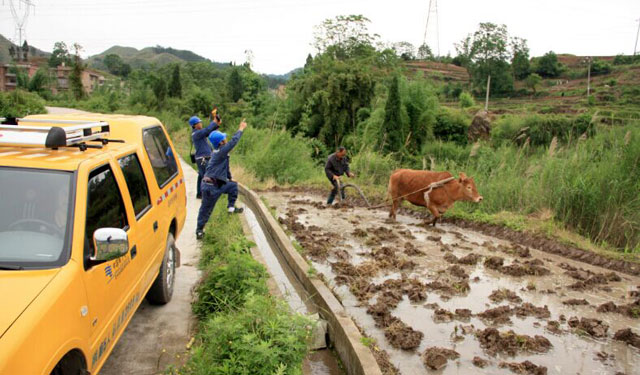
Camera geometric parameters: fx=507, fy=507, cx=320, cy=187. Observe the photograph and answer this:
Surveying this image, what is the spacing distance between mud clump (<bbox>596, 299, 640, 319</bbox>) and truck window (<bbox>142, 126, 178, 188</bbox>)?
5.57 metres

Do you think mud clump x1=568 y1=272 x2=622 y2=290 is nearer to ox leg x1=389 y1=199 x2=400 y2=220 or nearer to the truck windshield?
ox leg x1=389 y1=199 x2=400 y2=220

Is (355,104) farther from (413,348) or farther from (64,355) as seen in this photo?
(64,355)

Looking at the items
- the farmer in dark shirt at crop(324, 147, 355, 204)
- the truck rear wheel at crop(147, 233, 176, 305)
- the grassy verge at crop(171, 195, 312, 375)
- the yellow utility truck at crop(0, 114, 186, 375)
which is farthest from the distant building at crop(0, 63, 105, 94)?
the yellow utility truck at crop(0, 114, 186, 375)

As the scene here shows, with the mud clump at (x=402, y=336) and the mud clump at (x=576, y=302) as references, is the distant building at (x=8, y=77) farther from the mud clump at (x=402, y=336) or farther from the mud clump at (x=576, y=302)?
the mud clump at (x=576, y=302)

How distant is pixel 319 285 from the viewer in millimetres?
6273

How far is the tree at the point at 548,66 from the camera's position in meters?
79.9

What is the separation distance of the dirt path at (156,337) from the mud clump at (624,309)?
4.92 m

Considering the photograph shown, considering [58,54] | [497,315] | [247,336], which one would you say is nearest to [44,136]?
[247,336]

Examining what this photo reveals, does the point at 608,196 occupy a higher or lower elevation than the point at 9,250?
lower

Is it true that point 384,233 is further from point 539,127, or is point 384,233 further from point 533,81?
point 533,81

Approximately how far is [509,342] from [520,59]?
78.6 meters

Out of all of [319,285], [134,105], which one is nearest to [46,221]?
[319,285]

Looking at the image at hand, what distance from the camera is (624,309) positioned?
20.3 ft

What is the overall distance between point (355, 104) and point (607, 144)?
2188cm
